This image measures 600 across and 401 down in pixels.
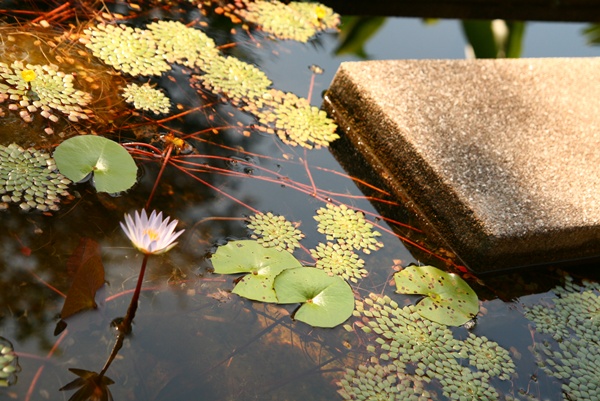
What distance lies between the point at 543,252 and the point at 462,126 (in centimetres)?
49

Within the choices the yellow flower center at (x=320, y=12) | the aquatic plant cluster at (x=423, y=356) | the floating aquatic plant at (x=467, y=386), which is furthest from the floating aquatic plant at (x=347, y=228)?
the yellow flower center at (x=320, y=12)

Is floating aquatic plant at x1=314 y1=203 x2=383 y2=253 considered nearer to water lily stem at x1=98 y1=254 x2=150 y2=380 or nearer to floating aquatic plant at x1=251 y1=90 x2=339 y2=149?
floating aquatic plant at x1=251 y1=90 x2=339 y2=149

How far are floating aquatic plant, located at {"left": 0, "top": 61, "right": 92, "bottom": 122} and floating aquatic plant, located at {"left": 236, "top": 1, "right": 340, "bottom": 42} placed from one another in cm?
98

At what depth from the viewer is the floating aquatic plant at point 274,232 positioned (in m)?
1.78

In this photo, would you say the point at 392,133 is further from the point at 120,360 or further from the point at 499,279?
the point at 120,360

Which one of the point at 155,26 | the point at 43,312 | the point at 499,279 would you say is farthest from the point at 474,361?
the point at 155,26

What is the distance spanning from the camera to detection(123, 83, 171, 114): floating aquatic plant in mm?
2082

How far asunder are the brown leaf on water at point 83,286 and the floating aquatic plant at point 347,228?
26.7 inches

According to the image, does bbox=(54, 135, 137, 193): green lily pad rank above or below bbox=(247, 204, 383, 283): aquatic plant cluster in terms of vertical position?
above

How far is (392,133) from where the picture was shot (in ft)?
7.03

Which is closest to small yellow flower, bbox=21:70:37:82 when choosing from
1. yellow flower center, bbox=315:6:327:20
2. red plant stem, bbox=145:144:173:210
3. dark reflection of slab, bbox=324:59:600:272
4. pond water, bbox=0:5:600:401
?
pond water, bbox=0:5:600:401

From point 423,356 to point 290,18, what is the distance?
172 centimetres

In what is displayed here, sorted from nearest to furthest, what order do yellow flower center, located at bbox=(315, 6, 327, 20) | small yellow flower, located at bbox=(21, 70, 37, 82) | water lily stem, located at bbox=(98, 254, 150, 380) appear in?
water lily stem, located at bbox=(98, 254, 150, 380), small yellow flower, located at bbox=(21, 70, 37, 82), yellow flower center, located at bbox=(315, 6, 327, 20)

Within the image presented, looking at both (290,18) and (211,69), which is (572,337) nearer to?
(211,69)
